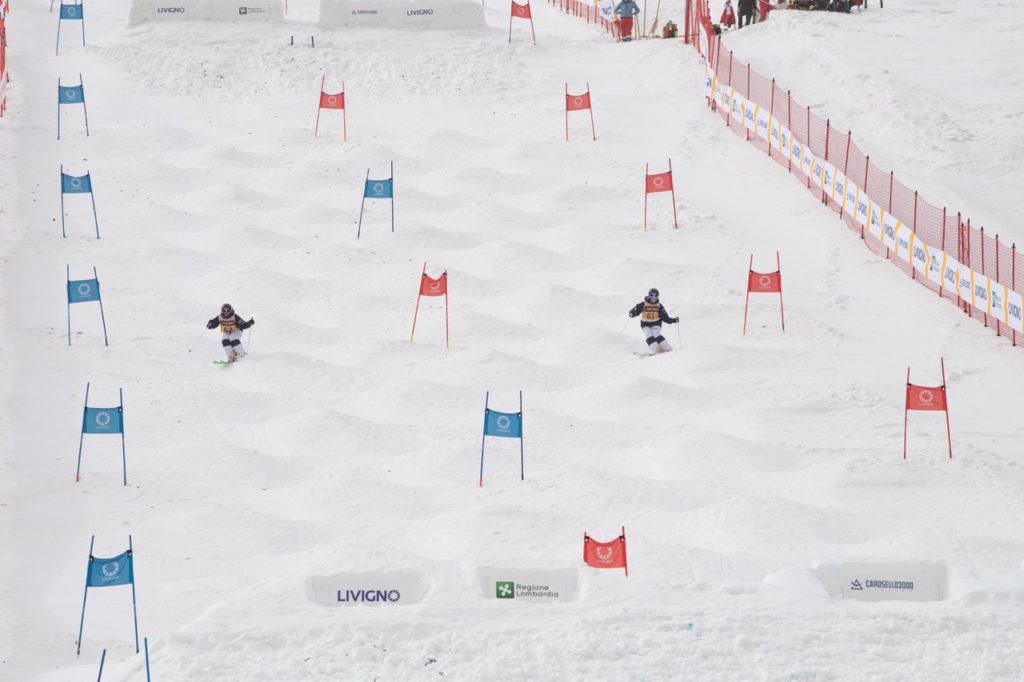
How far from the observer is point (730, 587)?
575 inches

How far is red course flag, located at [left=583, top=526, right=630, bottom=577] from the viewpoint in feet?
47.9

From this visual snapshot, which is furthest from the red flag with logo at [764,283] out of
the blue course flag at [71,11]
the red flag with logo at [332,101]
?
the blue course flag at [71,11]

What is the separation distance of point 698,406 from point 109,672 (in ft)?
27.4

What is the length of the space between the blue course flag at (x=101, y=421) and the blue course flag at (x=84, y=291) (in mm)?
3582

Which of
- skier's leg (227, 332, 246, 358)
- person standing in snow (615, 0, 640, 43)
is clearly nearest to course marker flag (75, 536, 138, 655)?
skier's leg (227, 332, 246, 358)

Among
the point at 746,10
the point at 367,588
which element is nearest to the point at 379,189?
the point at 367,588

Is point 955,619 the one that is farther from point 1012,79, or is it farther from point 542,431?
point 1012,79

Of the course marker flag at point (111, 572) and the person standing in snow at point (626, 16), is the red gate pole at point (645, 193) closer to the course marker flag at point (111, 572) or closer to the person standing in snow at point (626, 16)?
the person standing in snow at point (626, 16)

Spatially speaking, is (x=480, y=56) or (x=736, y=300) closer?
(x=736, y=300)

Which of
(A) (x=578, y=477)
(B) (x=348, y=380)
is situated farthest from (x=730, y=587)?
(B) (x=348, y=380)

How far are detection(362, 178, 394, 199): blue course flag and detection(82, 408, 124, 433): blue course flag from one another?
25.4 feet

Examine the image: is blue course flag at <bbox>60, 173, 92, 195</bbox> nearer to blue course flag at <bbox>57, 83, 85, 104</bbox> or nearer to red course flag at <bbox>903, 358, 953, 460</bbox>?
blue course flag at <bbox>57, 83, 85, 104</bbox>

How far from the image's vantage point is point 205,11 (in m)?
34.0

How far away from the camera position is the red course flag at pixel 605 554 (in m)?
14.6
